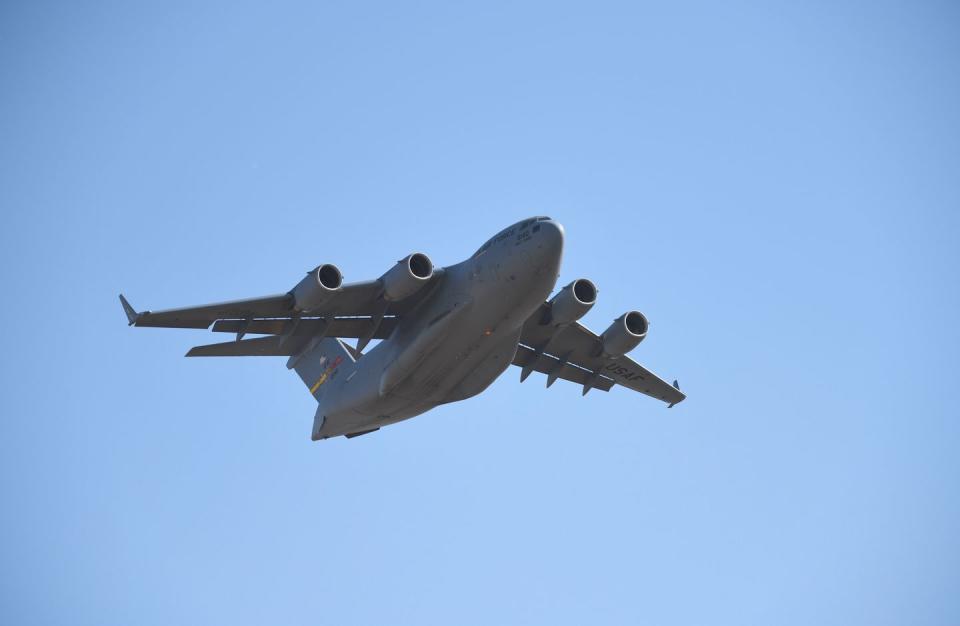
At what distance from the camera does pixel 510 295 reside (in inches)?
565

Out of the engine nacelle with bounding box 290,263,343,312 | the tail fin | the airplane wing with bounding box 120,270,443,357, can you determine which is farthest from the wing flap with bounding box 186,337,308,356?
the engine nacelle with bounding box 290,263,343,312

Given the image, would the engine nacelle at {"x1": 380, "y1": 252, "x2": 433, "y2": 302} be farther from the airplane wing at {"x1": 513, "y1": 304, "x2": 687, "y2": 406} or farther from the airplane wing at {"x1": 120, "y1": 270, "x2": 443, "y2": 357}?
the airplane wing at {"x1": 513, "y1": 304, "x2": 687, "y2": 406}

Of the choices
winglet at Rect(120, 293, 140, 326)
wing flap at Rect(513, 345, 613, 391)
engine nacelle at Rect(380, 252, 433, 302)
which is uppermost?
wing flap at Rect(513, 345, 613, 391)

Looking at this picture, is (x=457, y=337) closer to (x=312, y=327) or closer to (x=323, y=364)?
(x=312, y=327)

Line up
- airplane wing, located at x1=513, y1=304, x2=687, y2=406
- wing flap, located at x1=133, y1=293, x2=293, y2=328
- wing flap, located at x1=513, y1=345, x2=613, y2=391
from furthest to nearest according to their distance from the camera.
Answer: wing flap, located at x1=513, y1=345, x2=613, y2=391
airplane wing, located at x1=513, y1=304, x2=687, y2=406
wing flap, located at x1=133, y1=293, x2=293, y2=328

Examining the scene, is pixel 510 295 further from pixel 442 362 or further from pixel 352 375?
pixel 352 375

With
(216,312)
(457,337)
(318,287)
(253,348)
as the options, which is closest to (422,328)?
(457,337)

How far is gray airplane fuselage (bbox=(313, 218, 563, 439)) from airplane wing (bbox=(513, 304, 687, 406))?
237cm

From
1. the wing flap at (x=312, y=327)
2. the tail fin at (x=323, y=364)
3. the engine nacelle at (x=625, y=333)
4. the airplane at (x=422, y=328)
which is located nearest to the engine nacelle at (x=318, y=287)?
the airplane at (x=422, y=328)

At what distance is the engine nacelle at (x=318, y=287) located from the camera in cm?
1442

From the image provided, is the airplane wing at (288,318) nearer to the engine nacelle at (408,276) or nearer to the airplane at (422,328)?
the airplane at (422,328)

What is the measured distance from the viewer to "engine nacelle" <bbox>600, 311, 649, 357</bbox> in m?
17.1

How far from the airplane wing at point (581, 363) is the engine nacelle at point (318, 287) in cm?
460

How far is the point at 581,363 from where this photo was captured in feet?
63.1
